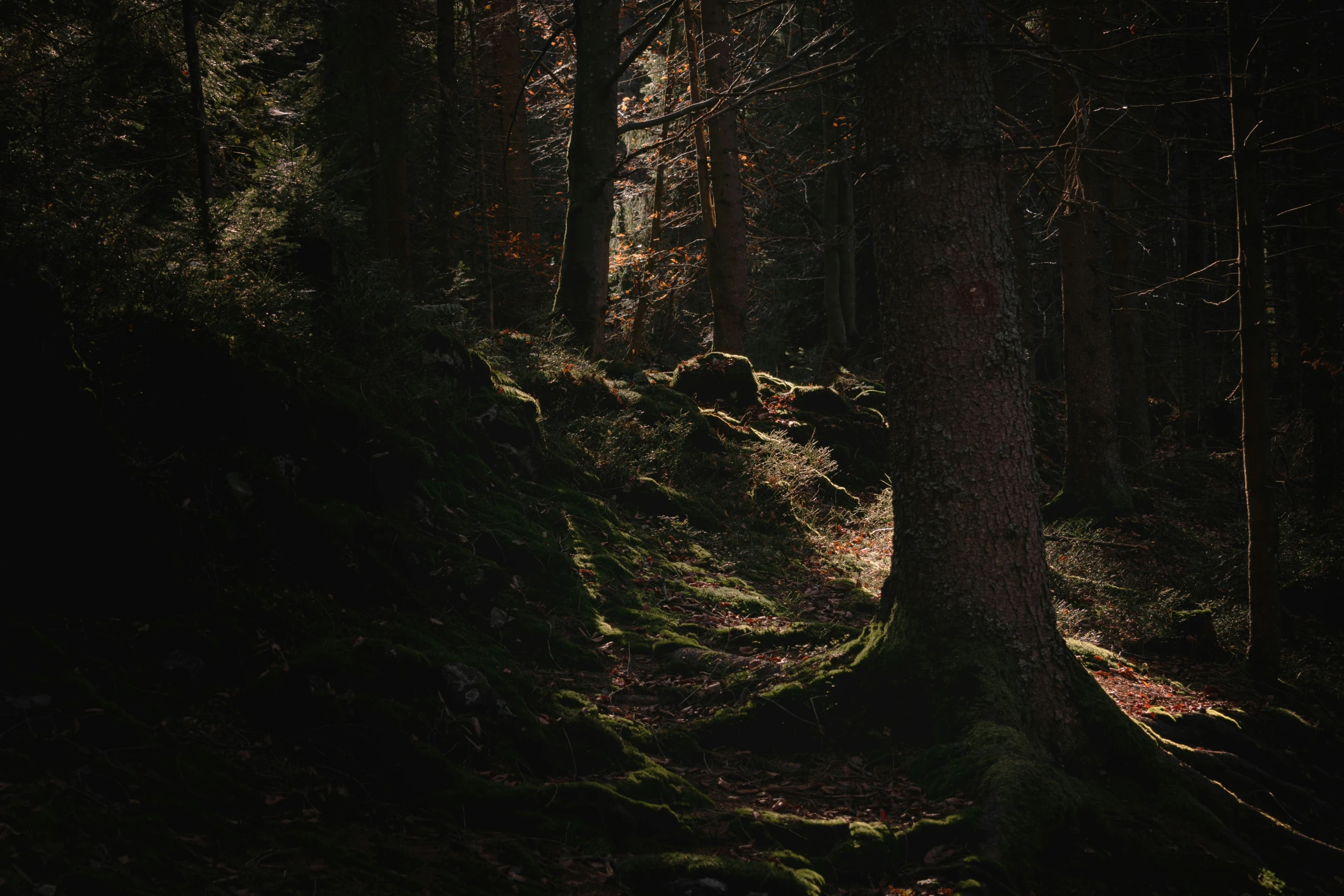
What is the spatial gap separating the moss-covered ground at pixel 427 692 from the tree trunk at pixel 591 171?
4.08m

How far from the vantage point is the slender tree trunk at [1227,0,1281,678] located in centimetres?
665

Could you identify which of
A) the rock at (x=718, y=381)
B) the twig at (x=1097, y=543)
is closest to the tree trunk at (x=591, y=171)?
the rock at (x=718, y=381)

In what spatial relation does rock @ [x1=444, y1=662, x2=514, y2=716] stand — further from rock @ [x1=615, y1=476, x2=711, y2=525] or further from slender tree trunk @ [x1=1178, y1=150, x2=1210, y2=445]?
slender tree trunk @ [x1=1178, y1=150, x2=1210, y2=445]

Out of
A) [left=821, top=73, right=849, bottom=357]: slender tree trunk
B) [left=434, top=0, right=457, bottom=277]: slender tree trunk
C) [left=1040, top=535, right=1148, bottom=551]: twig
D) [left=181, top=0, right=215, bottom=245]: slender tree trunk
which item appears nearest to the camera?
[left=181, top=0, right=215, bottom=245]: slender tree trunk

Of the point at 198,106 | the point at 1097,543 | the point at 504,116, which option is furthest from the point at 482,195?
the point at 1097,543

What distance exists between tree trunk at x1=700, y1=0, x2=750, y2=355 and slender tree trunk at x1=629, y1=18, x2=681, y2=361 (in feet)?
3.21

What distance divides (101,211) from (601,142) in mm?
7569

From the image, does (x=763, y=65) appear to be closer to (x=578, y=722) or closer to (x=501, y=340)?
(x=501, y=340)

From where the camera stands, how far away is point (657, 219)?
52.9 feet

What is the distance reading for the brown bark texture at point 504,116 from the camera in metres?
16.1

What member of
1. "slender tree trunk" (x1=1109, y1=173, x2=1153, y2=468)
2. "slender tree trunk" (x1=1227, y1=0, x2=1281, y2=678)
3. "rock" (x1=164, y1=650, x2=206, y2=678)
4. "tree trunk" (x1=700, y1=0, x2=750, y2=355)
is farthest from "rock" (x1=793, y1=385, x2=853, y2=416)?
"rock" (x1=164, y1=650, x2=206, y2=678)

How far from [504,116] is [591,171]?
22.6 feet

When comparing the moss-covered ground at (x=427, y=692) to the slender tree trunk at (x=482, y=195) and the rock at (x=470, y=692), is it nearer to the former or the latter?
the rock at (x=470, y=692)

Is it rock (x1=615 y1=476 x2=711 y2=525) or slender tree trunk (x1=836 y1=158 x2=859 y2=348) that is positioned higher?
slender tree trunk (x1=836 y1=158 x2=859 y2=348)
